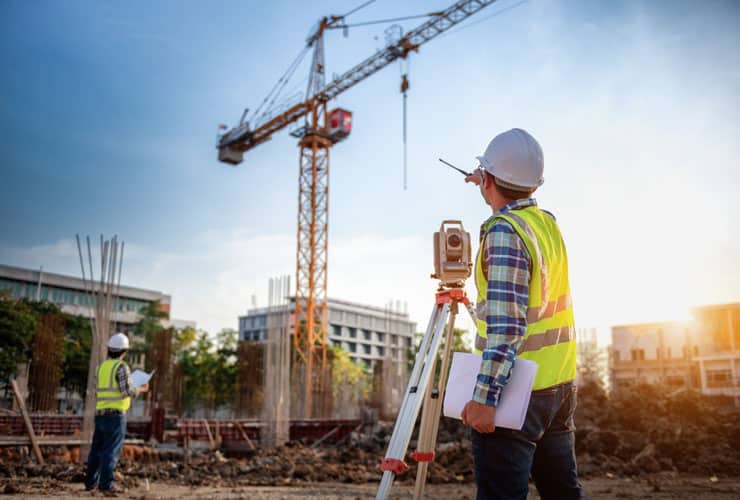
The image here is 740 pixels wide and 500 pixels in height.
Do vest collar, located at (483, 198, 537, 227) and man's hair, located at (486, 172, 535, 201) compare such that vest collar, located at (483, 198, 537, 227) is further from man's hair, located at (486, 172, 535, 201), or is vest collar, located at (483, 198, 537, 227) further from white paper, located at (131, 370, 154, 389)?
white paper, located at (131, 370, 154, 389)

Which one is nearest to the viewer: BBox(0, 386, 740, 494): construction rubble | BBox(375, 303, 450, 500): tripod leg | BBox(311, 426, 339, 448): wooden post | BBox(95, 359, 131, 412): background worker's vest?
BBox(375, 303, 450, 500): tripod leg

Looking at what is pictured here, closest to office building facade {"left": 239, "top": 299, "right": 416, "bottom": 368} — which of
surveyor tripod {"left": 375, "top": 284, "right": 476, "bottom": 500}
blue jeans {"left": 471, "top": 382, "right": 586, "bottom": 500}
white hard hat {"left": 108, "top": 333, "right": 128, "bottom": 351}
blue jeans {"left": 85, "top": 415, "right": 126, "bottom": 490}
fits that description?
white hard hat {"left": 108, "top": 333, "right": 128, "bottom": 351}

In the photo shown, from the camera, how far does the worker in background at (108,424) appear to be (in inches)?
217

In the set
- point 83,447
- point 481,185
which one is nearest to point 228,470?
point 83,447

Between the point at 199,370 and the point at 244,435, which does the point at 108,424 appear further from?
the point at 199,370

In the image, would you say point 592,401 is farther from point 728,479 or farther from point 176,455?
point 176,455

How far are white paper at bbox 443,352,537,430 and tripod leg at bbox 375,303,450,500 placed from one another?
754mm

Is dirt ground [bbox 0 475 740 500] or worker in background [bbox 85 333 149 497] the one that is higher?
worker in background [bbox 85 333 149 497]

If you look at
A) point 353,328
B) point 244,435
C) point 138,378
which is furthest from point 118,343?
point 353,328

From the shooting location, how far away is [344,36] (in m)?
33.4

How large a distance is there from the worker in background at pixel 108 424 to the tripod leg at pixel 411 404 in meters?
3.75

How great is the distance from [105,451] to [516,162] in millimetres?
5039

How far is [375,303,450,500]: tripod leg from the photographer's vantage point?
2.51m

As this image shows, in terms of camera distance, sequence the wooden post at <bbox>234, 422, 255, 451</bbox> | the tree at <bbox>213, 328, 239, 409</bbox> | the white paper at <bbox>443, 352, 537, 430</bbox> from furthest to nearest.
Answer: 1. the tree at <bbox>213, 328, 239, 409</bbox>
2. the wooden post at <bbox>234, 422, 255, 451</bbox>
3. the white paper at <bbox>443, 352, 537, 430</bbox>
